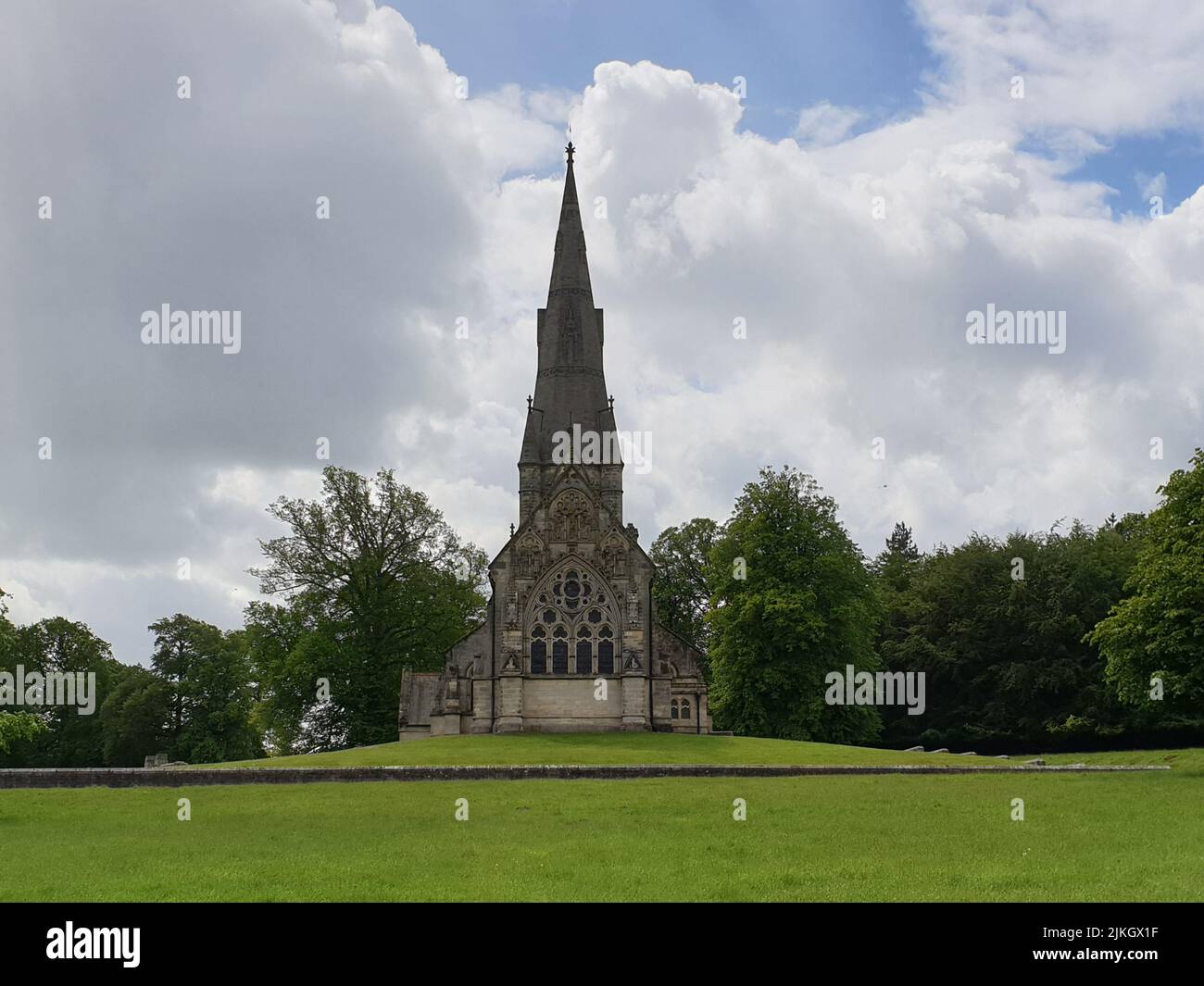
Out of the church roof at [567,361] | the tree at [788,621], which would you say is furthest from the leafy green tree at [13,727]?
the church roof at [567,361]

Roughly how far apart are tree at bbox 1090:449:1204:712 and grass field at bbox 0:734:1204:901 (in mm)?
6094

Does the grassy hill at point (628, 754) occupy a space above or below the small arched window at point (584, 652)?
below

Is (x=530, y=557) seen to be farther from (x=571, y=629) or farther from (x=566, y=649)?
(x=566, y=649)

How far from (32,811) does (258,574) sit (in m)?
35.5

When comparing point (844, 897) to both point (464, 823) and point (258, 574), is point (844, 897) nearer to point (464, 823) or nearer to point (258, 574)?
point (464, 823)

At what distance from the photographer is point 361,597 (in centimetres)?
6197

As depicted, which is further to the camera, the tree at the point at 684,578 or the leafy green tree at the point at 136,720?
the tree at the point at 684,578

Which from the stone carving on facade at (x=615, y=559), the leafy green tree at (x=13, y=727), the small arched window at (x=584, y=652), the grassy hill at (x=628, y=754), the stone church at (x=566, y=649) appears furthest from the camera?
the stone carving on facade at (x=615, y=559)

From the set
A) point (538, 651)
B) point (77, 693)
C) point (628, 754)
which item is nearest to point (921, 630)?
point (538, 651)

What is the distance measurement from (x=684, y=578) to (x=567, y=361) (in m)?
20.1

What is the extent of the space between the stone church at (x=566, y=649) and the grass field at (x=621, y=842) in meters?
24.5

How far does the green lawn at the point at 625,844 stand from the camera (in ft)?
46.3

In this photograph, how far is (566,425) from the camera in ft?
220

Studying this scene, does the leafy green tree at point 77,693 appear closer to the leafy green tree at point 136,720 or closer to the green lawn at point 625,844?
the leafy green tree at point 136,720
